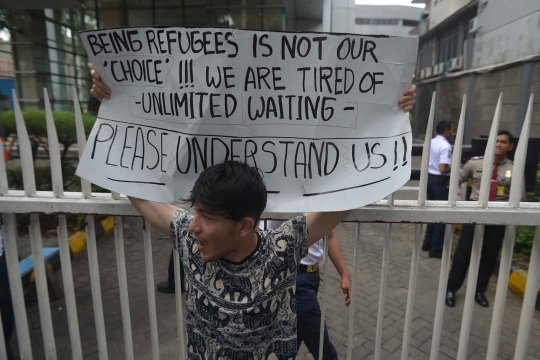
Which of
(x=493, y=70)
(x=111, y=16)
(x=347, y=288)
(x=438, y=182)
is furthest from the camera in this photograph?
(x=493, y=70)

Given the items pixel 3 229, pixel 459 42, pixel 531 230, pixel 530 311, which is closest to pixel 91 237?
pixel 3 229

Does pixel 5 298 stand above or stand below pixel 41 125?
below

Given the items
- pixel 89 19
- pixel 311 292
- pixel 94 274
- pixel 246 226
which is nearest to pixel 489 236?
pixel 311 292

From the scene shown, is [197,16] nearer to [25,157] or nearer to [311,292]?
[25,157]

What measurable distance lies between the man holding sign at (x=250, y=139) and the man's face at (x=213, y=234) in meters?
0.07

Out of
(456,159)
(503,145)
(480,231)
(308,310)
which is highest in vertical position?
(456,159)

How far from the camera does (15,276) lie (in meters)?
1.87

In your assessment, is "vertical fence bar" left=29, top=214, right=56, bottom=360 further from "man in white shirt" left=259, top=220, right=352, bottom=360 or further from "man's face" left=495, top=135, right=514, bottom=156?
"man's face" left=495, top=135, right=514, bottom=156

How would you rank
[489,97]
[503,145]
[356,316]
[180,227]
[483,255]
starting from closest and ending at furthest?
[180,227] < [356,316] < [503,145] < [483,255] < [489,97]

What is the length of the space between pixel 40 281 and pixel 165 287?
89.0 inches

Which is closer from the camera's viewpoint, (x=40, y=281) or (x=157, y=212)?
(x=157, y=212)

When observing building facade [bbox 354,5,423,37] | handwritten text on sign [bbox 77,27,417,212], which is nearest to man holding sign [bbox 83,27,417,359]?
handwritten text on sign [bbox 77,27,417,212]

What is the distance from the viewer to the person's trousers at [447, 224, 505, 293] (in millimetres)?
3715

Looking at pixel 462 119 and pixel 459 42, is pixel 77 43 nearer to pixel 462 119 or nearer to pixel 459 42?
pixel 462 119
